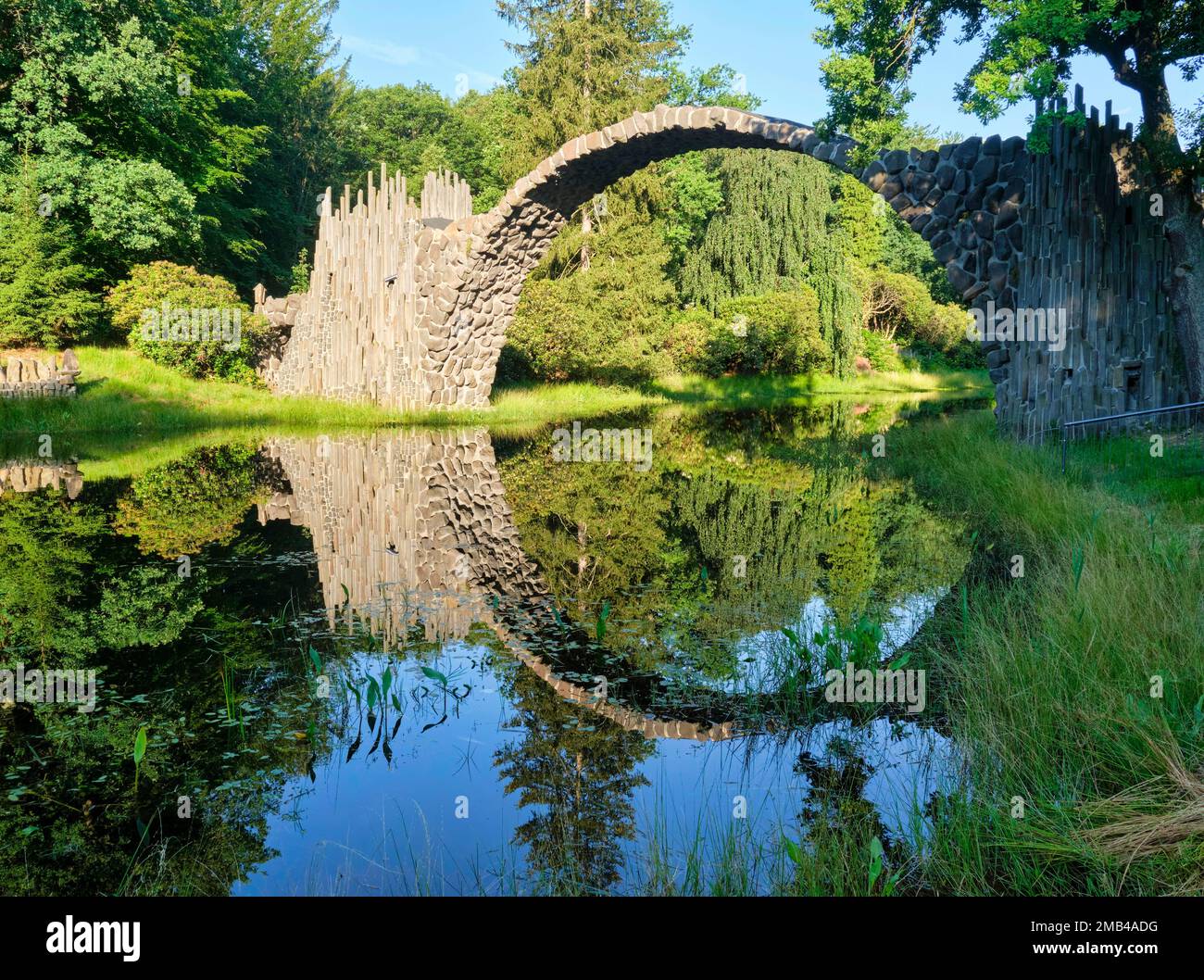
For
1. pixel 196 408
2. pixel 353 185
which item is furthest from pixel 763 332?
pixel 353 185

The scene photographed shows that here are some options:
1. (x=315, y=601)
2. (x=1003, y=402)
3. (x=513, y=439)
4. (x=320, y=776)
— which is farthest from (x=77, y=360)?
(x=320, y=776)

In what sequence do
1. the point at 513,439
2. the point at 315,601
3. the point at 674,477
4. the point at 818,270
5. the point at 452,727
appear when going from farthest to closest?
1. the point at 818,270
2. the point at 513,439
3. the point at 674,477
4. the point at 315,601
5. the point at 452,727

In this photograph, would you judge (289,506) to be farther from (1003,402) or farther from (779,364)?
(779,364)

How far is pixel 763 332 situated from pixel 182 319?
18.5 metres

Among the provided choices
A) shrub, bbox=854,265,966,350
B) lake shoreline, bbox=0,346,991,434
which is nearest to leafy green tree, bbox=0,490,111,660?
lake shoreline, bbox=0,346,991,434

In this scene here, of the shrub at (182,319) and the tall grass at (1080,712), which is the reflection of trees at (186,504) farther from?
the shrub at (182,319)

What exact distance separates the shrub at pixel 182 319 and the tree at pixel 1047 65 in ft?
47.6

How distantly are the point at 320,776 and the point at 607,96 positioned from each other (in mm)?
27904

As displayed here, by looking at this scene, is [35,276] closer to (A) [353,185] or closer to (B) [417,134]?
(A) [353,185]

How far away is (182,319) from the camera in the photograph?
68.8ft

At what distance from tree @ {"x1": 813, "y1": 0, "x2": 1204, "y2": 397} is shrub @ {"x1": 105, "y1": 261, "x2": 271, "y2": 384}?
14.5m

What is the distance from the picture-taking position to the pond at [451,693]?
3053 millimetres

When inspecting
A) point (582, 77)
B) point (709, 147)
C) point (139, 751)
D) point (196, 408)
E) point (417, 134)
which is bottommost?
point (139, 751)
